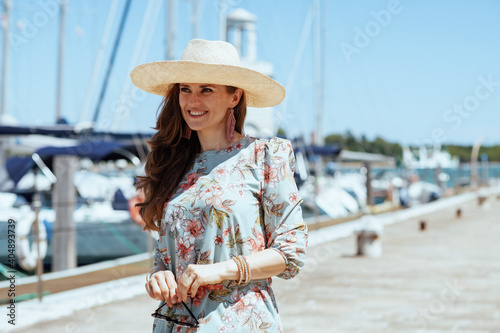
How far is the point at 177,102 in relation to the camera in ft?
8.77

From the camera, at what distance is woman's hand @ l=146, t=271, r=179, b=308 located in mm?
2301

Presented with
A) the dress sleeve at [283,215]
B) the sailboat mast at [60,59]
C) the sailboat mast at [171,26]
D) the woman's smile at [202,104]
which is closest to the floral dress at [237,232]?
the dress sleeve at [283,215]

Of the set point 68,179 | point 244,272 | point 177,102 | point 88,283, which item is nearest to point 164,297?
point 244,272

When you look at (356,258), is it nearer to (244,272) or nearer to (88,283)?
(88,283)

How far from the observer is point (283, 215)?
7.70 feet

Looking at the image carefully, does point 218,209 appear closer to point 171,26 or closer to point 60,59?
point 171,26

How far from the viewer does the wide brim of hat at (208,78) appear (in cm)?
248

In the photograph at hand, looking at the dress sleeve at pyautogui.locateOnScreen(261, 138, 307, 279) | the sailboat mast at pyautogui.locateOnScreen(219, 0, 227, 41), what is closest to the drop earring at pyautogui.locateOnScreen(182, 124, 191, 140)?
the dress sleeve at pyautogui.locateOnScreen(261, 138, 307, 279)

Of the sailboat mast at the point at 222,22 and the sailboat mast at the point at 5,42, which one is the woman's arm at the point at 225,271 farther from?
the sailboat mast at the point at 5,42

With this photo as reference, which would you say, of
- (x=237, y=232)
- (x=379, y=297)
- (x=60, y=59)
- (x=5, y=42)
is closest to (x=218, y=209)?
(x=237, y=232)

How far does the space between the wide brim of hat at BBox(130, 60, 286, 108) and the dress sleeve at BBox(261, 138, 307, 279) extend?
35cm

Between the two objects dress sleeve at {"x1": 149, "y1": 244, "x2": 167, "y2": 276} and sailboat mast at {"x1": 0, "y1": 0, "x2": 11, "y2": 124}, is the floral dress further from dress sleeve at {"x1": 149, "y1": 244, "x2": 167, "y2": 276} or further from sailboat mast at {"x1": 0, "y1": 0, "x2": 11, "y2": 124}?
sailboat mast at {"x1": 0, "y1": 0, "x2": 11, "y2": 124}

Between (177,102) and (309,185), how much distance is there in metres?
29.9

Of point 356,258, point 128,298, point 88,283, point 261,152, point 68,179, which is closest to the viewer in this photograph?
point 261,152
